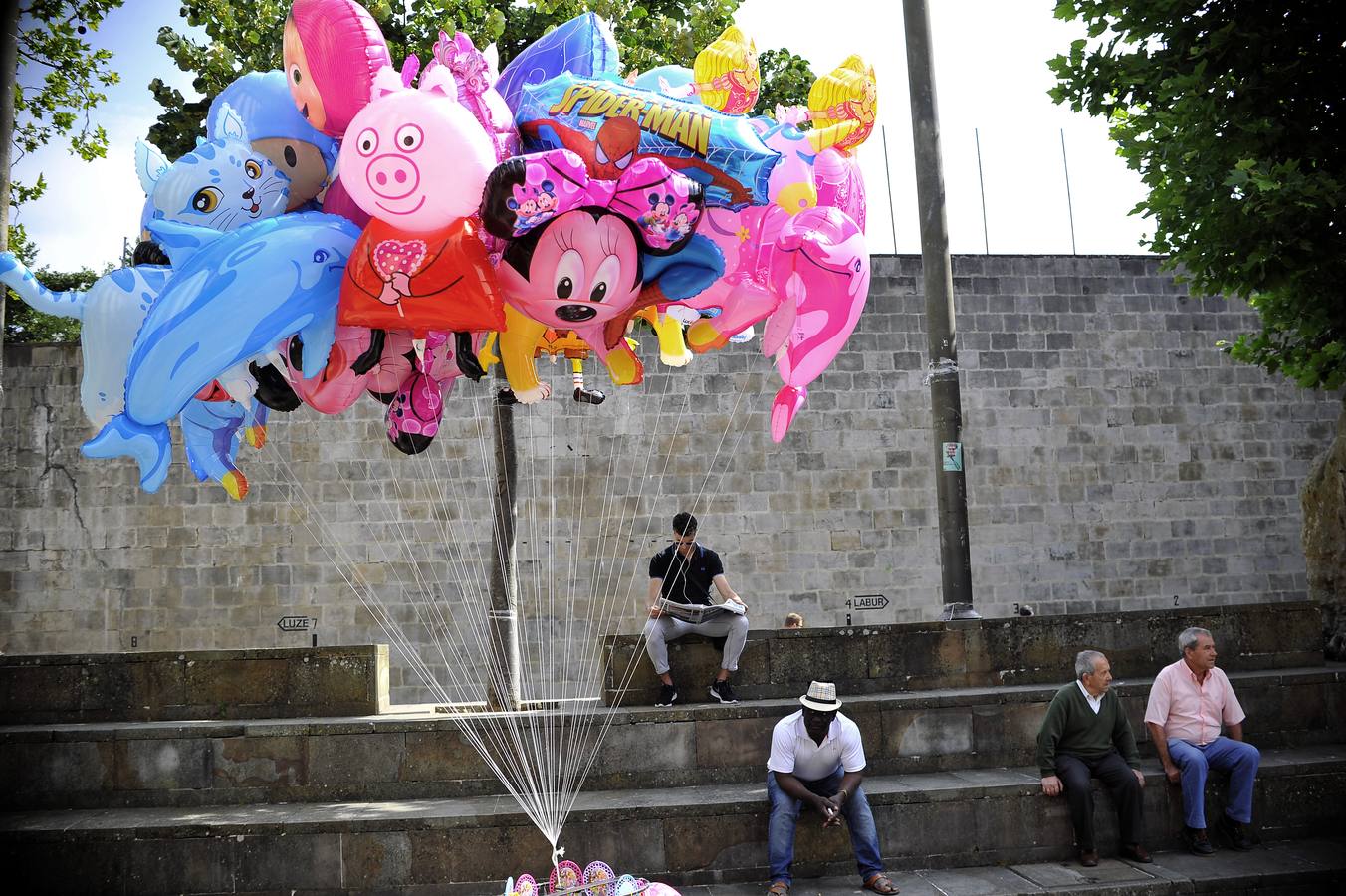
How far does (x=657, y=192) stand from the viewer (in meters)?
4.45

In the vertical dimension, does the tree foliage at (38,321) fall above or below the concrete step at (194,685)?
above

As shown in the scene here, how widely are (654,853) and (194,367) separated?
11.9 feet

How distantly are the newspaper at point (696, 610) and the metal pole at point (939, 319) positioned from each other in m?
1.74

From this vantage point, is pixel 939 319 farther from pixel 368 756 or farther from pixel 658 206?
pixel 368 756

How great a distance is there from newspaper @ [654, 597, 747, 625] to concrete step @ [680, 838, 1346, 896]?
5.43 ft

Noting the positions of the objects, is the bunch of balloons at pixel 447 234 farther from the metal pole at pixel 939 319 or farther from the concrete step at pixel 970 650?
the metal pole at pixel 939 319

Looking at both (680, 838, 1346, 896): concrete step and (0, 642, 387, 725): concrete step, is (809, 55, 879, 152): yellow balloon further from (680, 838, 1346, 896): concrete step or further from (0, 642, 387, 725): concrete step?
(0, 642, 387, 725): concrete step

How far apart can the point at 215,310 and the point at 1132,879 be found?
5258 millimetres

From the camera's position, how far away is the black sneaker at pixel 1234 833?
6477mm

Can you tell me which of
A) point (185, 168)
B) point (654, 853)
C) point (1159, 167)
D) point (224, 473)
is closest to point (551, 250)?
point (185, 168)

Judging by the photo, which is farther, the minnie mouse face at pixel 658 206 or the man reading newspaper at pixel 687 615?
the man reading newspaper at pixel 687 615

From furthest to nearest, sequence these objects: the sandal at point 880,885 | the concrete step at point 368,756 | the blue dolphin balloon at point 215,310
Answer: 1. the concrete step at point 368,756
2. the sandal at point 880,885
3. the blue dolphin balloon at point 215,310

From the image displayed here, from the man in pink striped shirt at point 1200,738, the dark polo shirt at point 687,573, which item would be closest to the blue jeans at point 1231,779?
the man in pink striped shirt at point 1200,738

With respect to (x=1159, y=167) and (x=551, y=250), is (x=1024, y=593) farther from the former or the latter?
(x=551, y=250)
